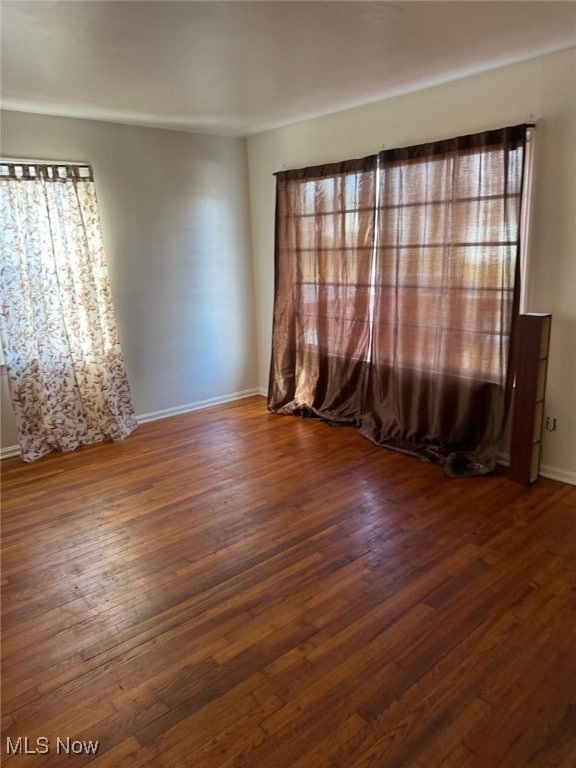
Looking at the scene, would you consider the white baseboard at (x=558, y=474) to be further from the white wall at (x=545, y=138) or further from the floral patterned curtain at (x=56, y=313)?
the floral patterned curtain at (x=56, y=313)

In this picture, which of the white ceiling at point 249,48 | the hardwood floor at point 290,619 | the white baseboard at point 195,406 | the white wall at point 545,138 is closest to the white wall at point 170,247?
the white baseboard at point 195,406

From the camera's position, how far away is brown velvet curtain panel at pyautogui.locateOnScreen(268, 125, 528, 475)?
10.5ft

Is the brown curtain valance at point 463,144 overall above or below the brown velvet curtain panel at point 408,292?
above

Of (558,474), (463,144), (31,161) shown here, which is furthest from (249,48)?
(558,474)

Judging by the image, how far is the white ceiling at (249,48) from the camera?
217 cm

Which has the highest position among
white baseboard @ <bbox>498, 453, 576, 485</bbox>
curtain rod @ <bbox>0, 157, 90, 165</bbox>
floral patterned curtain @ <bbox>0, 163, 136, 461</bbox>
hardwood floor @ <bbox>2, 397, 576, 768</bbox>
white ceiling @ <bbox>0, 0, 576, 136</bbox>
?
white ceiling @ <bbox>0, 0, 576, 136</bbox>

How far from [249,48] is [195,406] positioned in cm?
315

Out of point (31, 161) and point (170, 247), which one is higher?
point (31, 161)

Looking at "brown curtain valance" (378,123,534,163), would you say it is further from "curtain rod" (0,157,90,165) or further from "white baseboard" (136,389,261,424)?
"white baseboard" (136,389,261,424)

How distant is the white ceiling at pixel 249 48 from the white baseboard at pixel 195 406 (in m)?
2.45

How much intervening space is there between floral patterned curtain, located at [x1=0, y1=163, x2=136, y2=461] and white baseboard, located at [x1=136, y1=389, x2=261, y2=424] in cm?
39

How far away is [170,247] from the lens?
4.55 meters

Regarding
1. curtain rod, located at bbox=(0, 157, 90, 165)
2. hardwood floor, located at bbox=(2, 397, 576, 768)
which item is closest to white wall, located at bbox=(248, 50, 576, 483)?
hardwood floor, located at bbox=(2, 397, 576, 768)

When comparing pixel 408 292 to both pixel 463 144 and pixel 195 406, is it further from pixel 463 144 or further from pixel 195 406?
pixel 195 406
